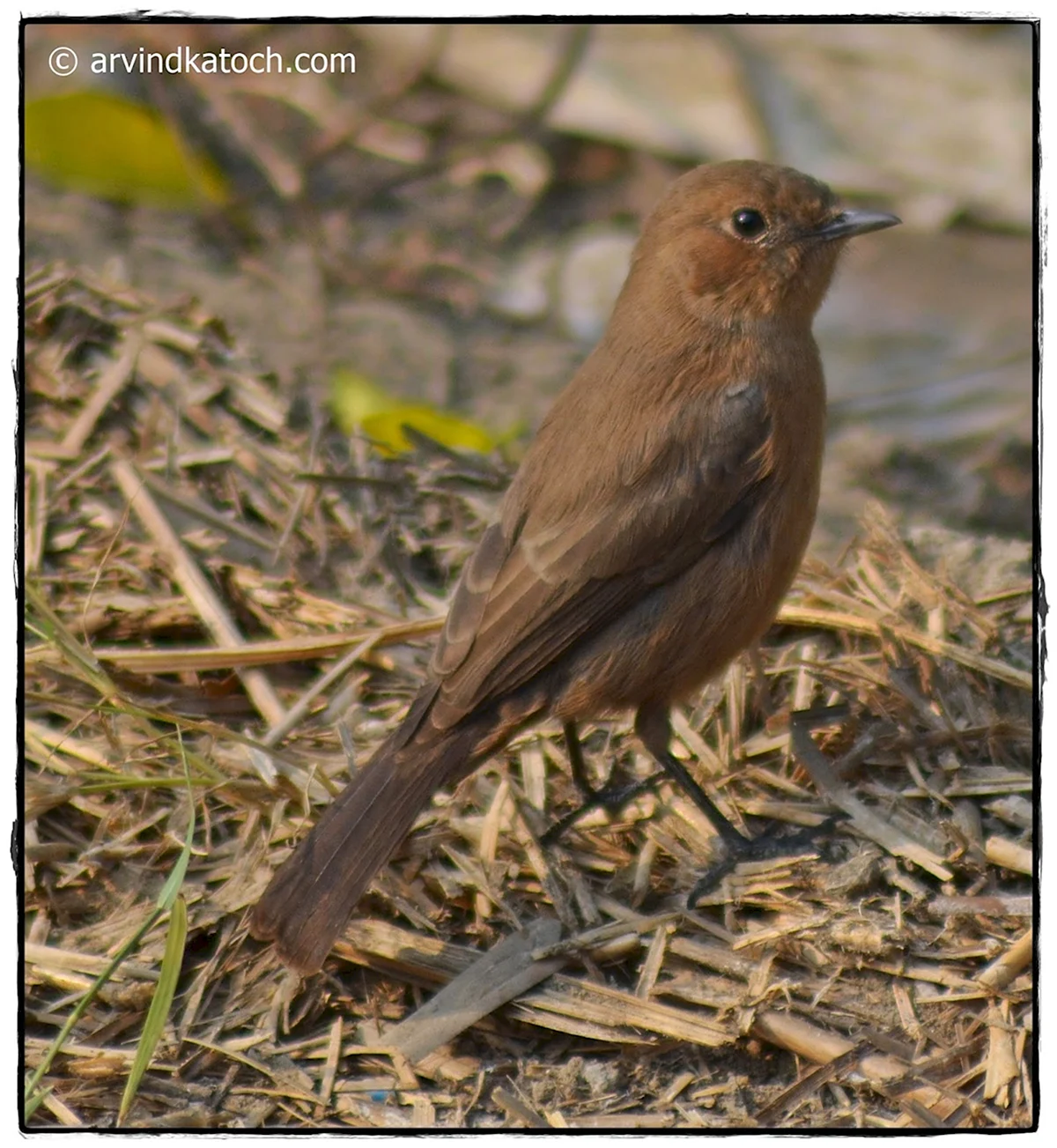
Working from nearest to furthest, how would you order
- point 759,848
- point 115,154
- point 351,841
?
point 351,841 → point 759,848 → point 115,154

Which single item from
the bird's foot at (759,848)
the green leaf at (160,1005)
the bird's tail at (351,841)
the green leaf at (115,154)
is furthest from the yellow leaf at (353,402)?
the green leaf at (160,1005)

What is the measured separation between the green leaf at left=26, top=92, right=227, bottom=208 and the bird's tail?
11.1ft

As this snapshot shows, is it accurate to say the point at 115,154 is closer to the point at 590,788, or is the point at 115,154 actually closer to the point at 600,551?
the point at 600,551

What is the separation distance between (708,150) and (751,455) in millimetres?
4223

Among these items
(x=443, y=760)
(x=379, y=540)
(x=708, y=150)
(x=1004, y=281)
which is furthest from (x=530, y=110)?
(x=443, y=760)

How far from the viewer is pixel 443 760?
432cm

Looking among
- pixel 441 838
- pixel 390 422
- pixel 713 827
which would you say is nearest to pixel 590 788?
pixel 713 827

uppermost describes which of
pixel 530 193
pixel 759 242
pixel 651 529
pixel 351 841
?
pixel 759 242

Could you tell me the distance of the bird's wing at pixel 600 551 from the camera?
447 cm

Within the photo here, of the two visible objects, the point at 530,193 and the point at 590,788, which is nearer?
the point at 590,788

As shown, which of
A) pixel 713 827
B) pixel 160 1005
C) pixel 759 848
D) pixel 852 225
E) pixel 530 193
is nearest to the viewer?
pixel 160 1005

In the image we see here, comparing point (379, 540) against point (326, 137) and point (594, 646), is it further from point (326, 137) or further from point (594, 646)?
point (326, 137)

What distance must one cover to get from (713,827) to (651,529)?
887 mm

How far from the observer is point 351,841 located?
13.6 ft
